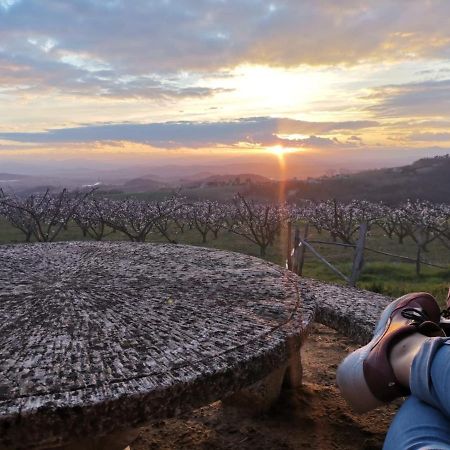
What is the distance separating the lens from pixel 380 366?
1749 millimetres

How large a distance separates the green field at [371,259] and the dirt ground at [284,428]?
13.7ft

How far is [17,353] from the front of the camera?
2010 mm

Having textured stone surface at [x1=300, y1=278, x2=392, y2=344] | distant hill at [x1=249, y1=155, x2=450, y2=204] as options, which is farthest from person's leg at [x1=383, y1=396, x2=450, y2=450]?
distant hill at [x1=249, y1=155, x2=450, y2=204]

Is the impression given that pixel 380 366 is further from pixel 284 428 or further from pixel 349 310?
pixel 349 310

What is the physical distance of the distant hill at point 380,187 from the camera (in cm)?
5462

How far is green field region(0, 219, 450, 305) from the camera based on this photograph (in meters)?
9.94

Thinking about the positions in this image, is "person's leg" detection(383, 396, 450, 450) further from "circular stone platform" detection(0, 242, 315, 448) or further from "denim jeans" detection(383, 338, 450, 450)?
"circular stone platform" detection(0, 242, 315, 448)

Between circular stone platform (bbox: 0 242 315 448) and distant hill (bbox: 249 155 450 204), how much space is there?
5047cm

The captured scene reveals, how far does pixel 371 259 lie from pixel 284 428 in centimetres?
1432

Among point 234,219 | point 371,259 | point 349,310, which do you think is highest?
point 349,310

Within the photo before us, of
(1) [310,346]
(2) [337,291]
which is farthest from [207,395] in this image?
(1) [310,346]

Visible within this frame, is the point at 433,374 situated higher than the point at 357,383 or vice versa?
the point at 433,374

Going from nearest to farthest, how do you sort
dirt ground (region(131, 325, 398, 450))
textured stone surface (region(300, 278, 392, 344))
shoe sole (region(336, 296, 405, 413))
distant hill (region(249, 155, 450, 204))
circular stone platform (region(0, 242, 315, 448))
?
circular stone platform (region(0, 242, 315, 448)) < shoe sole (region(336, 296, 405, 413)) < dirt ground (region(131, 325, 398, 450)) < textured stone surface (region(300, 278, 392, 344)) < distant hill (region(249, 155, 450, 204))

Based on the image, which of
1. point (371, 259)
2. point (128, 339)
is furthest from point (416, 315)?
point (371, 259)
